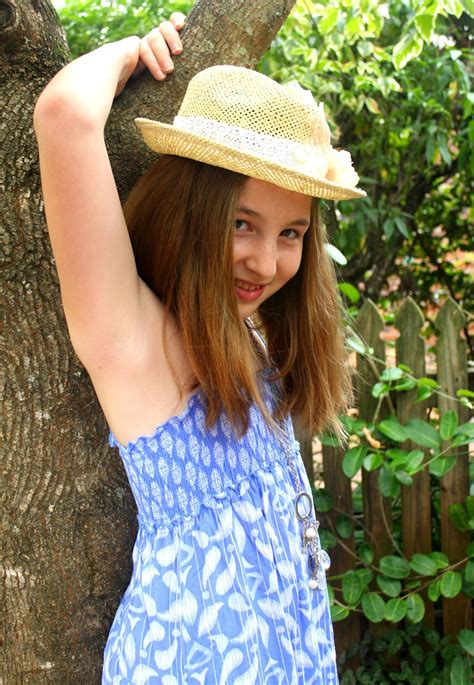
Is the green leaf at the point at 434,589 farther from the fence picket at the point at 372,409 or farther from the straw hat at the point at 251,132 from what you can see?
the straw hat at the point at 251,132

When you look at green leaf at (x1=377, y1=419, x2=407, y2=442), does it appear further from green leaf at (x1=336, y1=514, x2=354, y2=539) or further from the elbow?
the elbow

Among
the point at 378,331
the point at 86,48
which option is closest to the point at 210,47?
the point at 378,331

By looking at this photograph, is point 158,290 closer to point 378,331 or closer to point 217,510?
point 217,510

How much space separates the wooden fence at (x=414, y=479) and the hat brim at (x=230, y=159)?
4.84ft

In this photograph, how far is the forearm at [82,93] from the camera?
1.20 meters

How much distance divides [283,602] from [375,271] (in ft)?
10.2

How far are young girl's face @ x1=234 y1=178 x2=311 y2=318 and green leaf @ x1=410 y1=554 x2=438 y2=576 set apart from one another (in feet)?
5.32

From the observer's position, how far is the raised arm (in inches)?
47.2

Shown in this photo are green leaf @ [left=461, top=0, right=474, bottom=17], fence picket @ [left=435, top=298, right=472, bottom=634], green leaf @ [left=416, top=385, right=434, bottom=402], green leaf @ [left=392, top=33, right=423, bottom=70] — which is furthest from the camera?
fence picket @ [left=435, top=298, right=472, bottom=634]

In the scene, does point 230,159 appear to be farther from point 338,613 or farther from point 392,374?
point 338,613

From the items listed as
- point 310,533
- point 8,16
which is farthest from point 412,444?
point 8,16

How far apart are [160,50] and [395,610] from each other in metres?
2.05

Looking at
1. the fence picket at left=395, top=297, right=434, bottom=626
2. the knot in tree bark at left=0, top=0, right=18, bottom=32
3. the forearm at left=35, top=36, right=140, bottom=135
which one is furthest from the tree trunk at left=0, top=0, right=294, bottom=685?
the fence picket at left=395, top=297, right=434, bottom=626

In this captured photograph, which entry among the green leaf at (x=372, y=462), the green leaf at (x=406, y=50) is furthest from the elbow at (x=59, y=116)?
the green leaf at (x=372, y=462)
